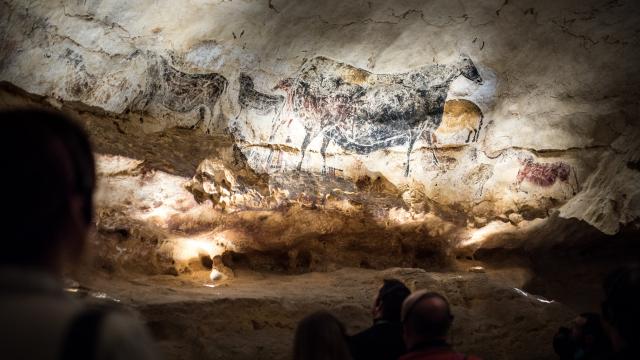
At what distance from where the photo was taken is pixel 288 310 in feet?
17.0

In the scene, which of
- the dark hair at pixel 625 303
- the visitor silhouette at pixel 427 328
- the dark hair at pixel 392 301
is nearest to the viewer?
the dark hair at pixel 625 303

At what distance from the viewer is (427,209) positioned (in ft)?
22.9

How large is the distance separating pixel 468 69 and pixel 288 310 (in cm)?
407

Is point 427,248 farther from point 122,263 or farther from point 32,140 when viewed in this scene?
point 32,140

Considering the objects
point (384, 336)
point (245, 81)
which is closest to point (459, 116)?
point (245, 81)

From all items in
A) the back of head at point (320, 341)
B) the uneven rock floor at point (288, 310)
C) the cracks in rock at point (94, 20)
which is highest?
the cracks in rock at point (94, 20)

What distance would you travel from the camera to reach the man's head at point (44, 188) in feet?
2.70

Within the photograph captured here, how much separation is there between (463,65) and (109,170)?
4931mm

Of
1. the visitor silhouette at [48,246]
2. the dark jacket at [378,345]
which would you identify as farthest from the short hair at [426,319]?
the visitor silhouette at [48,246]

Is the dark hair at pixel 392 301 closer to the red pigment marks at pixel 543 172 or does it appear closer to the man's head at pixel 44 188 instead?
the man's head at pixel 44 188

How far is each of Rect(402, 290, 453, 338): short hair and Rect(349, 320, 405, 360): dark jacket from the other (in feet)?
1.41

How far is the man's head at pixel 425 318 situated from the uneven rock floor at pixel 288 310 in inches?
108

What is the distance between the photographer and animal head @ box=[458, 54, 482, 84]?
6.51 metres

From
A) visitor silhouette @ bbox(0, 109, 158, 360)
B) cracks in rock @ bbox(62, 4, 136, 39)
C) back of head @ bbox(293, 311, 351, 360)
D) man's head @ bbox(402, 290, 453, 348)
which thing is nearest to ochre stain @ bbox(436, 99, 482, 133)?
cracks in rock @ bbox(62, 4, 136, 39)
